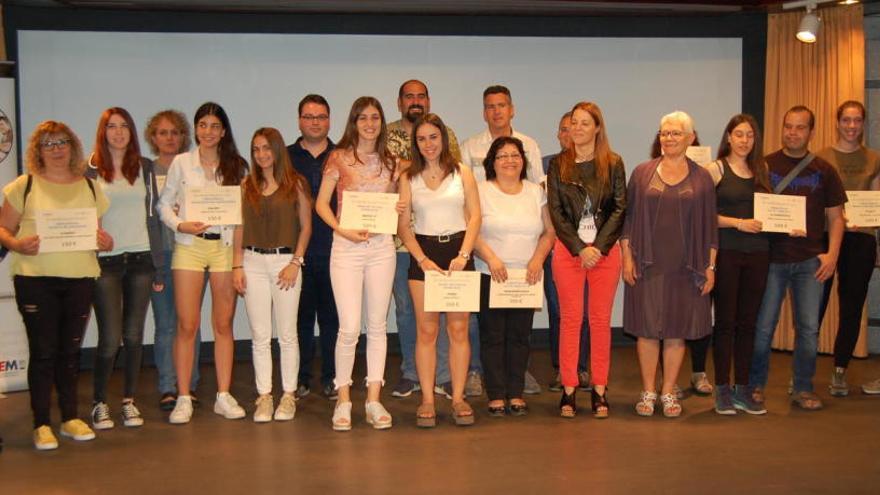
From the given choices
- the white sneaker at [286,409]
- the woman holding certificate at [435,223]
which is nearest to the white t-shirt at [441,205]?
the woman holding certificate at [435,223]

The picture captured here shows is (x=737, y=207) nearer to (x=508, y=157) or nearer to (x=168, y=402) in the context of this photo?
(x=508, y=157)

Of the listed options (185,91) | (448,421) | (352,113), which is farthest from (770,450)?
(185,91)

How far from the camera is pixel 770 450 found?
4574 millimetres

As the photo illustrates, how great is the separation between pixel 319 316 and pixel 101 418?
1397mm

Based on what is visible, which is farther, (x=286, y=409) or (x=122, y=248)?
(x=286, y=409)

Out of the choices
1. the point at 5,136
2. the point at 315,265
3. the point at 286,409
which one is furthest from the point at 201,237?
the point at 5,136

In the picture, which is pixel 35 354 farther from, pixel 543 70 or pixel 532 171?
pixel 543 70

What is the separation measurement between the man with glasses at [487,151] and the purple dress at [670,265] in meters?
0.84

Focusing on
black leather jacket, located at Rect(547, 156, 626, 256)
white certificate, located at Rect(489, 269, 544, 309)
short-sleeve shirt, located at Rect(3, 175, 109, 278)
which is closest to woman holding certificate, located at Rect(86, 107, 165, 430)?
short-sleeve shirt, located at Rect(3, 175, 109, 278)

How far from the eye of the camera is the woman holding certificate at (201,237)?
16.3 ft

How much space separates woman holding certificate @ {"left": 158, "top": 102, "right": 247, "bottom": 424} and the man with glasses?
1440 mm

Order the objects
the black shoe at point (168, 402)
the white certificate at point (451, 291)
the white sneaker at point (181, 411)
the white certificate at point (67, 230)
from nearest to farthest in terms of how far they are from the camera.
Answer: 1. the white certificate at point (67, 230)
2. the white certificate at point (451, 291)
3. the white sneaker at point (181, 411)
4. the black shoe at point (168, 402)

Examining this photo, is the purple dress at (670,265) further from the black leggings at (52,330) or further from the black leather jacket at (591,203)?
the black leggings at (52,330)

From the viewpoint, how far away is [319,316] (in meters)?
5.78
